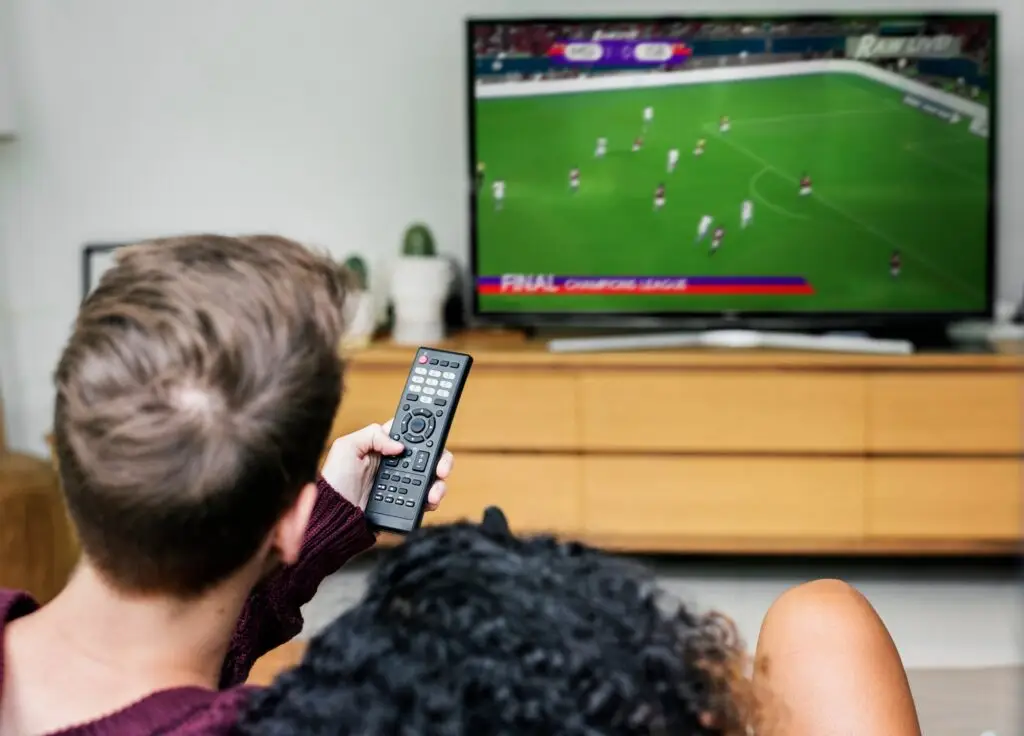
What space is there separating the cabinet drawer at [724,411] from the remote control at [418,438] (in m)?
1.68

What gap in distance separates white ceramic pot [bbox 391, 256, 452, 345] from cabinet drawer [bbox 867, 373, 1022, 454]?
1141 millimetres

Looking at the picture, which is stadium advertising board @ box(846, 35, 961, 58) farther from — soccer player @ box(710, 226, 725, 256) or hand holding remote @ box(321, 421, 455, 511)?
hand holding remote @ box(321, 421, 455, 511)

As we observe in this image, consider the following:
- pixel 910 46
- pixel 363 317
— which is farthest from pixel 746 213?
pixel 363 317

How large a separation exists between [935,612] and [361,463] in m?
2.06

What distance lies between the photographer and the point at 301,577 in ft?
3.76

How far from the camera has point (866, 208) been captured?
3.04m

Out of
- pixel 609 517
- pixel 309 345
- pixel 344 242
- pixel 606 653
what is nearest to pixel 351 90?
pixel 344 242

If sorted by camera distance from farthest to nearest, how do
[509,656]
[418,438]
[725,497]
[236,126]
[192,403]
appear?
1. [236,126]
2. [725,497]
3. [418,438]
4. [192,403]
5. [509,656]

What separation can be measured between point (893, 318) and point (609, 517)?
92 centimetres

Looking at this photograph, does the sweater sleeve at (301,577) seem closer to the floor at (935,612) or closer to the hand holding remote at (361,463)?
the hand holding remote at (361,463)

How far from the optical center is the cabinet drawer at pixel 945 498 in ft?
9.53

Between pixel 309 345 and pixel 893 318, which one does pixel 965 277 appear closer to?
pixel 893 318

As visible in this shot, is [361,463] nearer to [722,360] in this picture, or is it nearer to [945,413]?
[722,360]

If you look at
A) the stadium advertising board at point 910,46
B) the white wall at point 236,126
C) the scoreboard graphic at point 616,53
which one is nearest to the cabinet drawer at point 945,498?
the white wall at point 236,126
